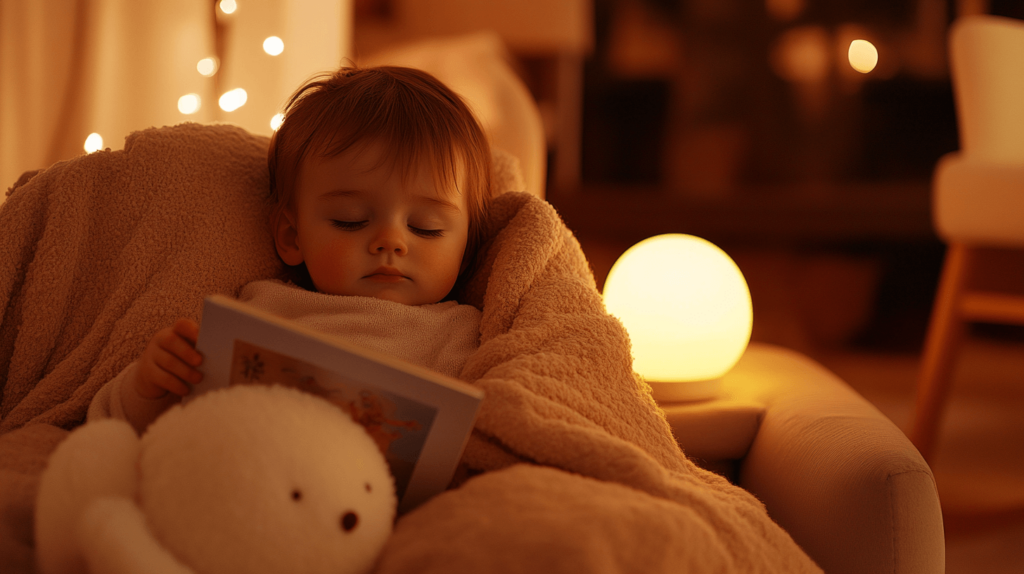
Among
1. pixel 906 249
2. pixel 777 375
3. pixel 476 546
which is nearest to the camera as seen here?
pixel 476 546

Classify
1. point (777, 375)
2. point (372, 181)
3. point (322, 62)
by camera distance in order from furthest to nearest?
point (322, 62) < point (777, 375) < point (372, 181)

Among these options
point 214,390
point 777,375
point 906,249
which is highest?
point 214,390

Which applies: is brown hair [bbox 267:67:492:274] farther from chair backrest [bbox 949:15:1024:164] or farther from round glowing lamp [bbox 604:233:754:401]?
chair backrest [bbox 949:15:1024:164]

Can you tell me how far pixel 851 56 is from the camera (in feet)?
10.4

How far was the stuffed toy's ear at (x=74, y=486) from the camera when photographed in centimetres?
48

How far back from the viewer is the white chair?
1374 mm

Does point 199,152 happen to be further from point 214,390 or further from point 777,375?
point 777,375

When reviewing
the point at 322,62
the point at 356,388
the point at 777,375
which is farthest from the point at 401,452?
the point at 322,62

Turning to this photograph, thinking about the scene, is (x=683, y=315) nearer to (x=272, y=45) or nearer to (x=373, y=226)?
(x=373, y=226)

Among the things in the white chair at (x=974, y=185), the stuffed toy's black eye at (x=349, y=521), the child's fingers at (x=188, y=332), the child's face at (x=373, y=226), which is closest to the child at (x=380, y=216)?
the child's face at (x=373, y=226)

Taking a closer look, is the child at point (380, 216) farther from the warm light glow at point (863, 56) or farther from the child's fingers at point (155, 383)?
the warm light glow at point (863, 56)

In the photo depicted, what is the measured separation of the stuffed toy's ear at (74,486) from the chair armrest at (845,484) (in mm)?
552

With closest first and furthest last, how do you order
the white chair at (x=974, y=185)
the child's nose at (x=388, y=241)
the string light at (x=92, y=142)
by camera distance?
the child's nose at (x=388, y=241) → the string light at (x=92, y=142) → the white chair at (x=974, y=185)

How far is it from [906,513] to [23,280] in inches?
33.7
